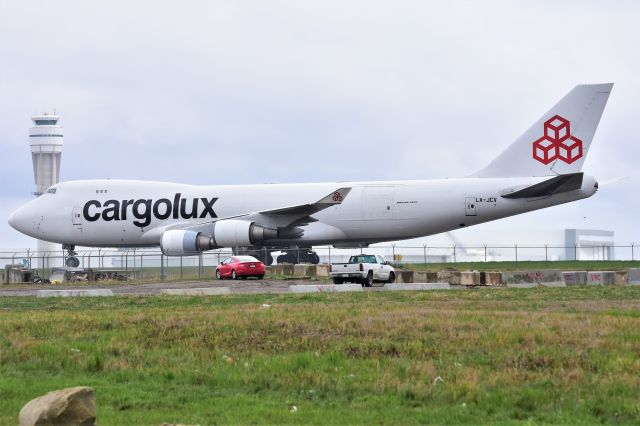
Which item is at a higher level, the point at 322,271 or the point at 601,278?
the point at 322,271

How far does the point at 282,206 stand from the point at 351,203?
3.93 m

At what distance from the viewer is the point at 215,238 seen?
54.2 meters

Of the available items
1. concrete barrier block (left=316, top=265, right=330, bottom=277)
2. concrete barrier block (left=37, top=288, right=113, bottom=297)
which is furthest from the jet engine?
concrete barrier block (left=37, top=288, right=113, bottom=297)

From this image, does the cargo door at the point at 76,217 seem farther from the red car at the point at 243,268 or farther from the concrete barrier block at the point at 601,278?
the concrete barrier block at the point at 601,278

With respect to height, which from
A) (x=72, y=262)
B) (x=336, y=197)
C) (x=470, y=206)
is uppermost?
(x=336, y=197)

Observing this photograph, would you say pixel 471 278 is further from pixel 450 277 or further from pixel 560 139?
pixel 560 139

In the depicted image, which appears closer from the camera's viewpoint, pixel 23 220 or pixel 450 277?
pixel 450 277

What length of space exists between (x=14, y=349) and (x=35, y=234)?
4520cm

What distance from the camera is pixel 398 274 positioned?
44125 millimetres

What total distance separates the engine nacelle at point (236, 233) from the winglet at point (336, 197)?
3617mm

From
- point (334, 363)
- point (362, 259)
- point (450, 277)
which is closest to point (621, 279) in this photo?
point (450, 277)

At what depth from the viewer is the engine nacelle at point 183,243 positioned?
176 ft

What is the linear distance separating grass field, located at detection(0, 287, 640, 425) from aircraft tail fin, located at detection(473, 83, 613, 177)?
30577 mm

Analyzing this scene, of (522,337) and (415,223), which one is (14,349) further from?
(415,223)
